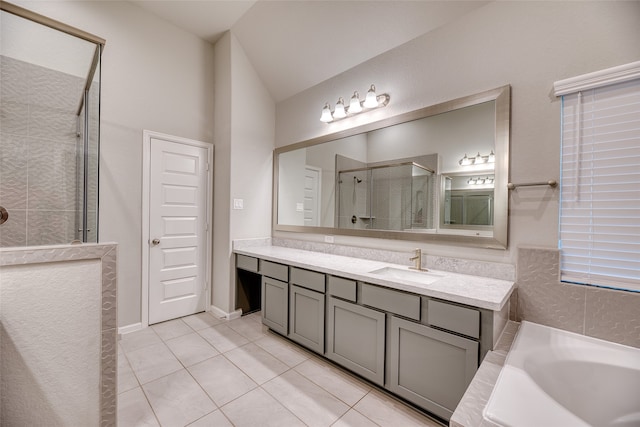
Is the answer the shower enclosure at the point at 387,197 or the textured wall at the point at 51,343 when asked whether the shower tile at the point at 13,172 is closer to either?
the textured wall at the point at 51,343

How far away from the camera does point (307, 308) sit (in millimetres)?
2184

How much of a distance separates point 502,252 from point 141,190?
130 inches

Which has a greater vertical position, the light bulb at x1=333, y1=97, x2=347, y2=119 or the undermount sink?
the light bulb at x1=333, y1=97, x2=347, y2=119

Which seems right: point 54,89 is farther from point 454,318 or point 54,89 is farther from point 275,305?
point 454,318

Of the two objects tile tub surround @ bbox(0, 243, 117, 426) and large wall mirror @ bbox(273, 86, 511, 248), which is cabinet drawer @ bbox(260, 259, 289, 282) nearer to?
large wall mirror @ bbox(273, 86, 511, 248)

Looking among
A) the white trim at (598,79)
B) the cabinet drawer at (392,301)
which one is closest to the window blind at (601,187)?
the white trim at (598,79)

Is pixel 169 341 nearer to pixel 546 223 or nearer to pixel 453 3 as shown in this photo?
pixel 546 223

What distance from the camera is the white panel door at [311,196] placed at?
2939mm

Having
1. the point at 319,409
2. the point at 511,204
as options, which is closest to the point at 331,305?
the point at 319,409

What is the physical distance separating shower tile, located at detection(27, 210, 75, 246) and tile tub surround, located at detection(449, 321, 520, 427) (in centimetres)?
206

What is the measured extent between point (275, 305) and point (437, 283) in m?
1.51

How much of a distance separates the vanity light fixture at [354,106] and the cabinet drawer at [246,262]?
5.54 feet

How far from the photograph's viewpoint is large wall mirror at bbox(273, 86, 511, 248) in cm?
177

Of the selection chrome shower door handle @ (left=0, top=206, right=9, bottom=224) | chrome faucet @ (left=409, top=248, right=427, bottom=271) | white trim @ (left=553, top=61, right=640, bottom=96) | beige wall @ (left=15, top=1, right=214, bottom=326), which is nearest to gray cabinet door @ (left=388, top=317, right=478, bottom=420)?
chrome faucet @ (left=409, top=248, right=427, bottom=271)
